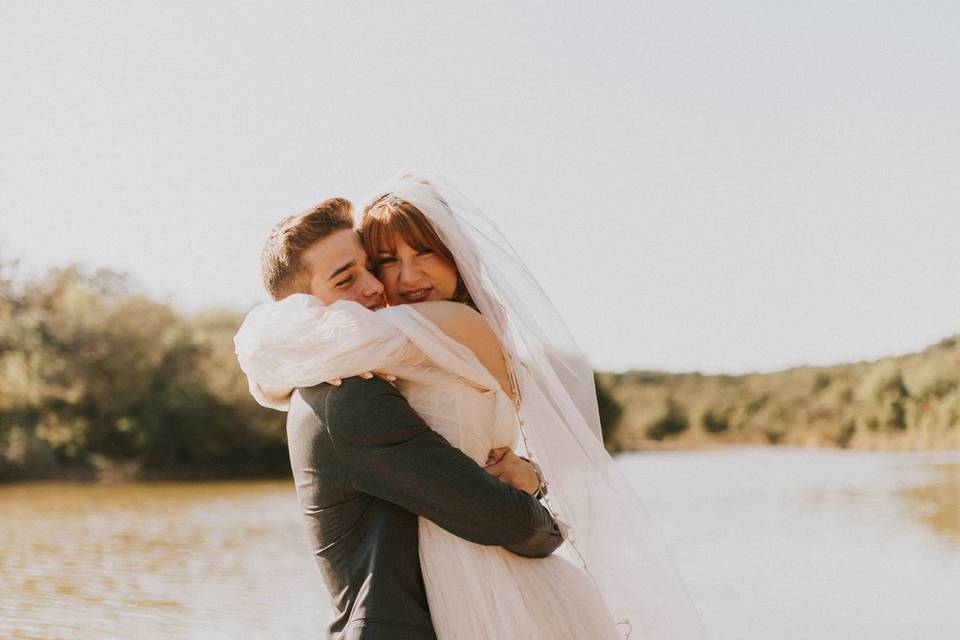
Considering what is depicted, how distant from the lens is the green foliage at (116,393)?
1259 inches

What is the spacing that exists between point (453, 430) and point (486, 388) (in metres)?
0.13

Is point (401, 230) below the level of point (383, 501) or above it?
above

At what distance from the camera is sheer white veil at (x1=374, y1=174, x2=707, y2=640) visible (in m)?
2.29

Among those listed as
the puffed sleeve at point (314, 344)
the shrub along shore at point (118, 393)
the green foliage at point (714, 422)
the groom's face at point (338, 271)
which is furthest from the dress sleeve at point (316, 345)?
the green foliage at point (714, 422)

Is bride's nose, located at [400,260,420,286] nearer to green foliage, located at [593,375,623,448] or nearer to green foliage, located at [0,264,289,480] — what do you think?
green foliage, located at [0,264,289,480]

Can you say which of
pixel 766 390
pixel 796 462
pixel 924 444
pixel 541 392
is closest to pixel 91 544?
pixel 541 392

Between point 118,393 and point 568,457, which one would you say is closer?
point 568,457

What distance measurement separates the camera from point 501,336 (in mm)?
2256

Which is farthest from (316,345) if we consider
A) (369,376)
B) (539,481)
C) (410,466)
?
(539,481)

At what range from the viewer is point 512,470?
2096mm

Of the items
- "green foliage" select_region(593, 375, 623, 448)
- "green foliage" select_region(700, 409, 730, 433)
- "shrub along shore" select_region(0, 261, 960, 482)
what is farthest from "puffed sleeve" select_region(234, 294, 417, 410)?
"green foliage" select_region(700, 409, 730, 433)

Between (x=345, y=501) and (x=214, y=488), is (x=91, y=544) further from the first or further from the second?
(x=345, y=501)

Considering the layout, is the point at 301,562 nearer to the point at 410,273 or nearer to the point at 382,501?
the point at 410,273

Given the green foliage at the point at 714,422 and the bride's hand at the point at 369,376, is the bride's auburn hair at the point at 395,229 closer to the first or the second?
the bride's hand at the point at 369,376
